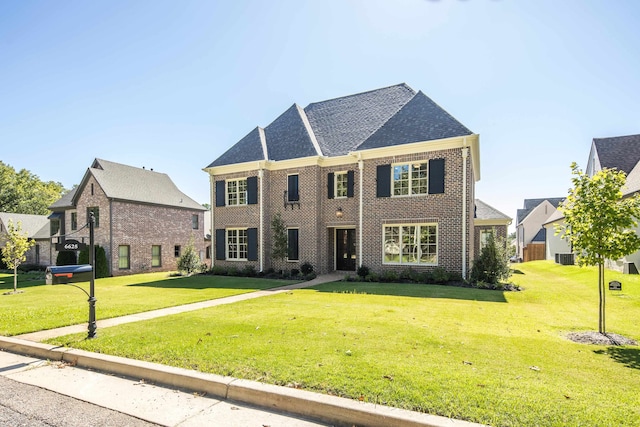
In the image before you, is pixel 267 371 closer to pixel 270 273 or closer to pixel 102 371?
pixel 102 371

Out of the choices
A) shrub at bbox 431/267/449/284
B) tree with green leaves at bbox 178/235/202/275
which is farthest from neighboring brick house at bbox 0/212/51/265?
shrub at bbox 431/267/449/284

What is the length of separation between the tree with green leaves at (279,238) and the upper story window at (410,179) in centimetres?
597

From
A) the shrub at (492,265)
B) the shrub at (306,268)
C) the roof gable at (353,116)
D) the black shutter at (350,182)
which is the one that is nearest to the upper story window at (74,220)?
the shrub at (306,268)

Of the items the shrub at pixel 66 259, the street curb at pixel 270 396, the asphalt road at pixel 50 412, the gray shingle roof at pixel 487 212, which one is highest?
the gray shingle roof at pixel 487 212

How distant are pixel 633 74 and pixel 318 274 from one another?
14.0 m

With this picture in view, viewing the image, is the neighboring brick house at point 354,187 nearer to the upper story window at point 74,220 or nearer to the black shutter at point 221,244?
the black shutter at point 221,244

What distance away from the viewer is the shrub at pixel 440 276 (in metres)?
13.1

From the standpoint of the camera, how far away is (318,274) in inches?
657

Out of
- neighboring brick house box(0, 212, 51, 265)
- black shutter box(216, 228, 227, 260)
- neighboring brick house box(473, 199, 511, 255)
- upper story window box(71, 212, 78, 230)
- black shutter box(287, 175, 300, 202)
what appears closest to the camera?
black shutter box(287, 175, 300, 202)

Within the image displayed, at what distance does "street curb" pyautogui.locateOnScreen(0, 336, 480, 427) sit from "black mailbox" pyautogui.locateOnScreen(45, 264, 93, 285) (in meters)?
1.26

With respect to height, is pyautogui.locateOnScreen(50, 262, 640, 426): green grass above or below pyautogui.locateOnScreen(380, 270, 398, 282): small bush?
above

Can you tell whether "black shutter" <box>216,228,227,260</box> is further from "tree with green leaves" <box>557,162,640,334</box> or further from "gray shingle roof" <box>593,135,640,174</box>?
"gray shingle roof" <box>593,135,640,174</box>

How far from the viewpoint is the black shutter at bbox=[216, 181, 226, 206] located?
19.5 metres

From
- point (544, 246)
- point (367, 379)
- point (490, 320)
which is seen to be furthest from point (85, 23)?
point (544, 246)
